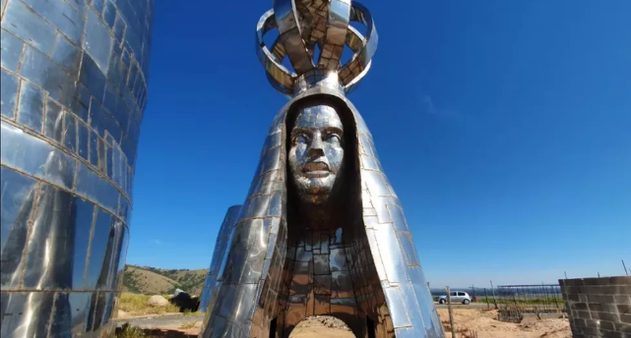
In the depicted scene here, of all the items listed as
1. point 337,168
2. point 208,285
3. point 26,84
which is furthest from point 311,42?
point 208,285

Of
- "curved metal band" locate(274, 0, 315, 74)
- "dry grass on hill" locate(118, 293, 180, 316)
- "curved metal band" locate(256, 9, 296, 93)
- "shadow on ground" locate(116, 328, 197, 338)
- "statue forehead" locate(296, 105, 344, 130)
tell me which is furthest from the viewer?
"dry grass on hill" locate(118, 293, 180, 316)

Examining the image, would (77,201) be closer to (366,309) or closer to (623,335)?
(366,309)

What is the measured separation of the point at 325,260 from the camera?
7129 mm

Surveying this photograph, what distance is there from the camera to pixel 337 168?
638cm

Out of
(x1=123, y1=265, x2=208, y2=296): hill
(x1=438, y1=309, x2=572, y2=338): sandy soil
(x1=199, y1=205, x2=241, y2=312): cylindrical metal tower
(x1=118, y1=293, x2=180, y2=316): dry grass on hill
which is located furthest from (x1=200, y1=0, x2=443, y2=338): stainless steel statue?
(x1=123, y1=265, x2=208, y2=296): hill

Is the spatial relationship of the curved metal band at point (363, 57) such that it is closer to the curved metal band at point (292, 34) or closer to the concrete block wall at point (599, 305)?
the curved metal band at point (292, 34)

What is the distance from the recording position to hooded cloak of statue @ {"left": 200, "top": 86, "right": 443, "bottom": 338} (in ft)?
16.2

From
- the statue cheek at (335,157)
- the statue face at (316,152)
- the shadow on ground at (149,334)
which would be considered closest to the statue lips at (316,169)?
the statue face at (316,152)

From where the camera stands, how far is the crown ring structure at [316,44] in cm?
812

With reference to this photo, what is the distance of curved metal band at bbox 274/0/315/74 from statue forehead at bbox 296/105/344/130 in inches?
79.8

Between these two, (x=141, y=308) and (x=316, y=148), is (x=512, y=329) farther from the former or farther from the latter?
(x=141, y=308)

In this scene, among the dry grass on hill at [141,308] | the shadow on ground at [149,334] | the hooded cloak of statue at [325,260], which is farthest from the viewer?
the dry grass on hill at [141,308]

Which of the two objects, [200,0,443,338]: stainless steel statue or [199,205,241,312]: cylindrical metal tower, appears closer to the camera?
[200,0,443,338]: stainless steel statue

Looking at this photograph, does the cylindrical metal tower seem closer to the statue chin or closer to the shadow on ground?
the shadow on ground
